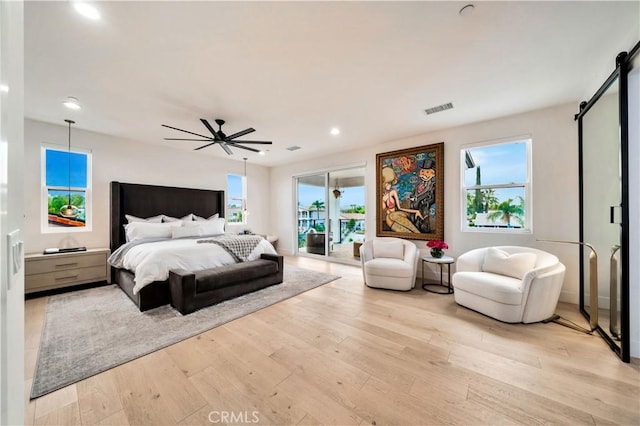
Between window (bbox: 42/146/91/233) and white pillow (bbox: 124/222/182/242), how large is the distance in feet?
2.47

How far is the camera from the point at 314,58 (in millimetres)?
2279

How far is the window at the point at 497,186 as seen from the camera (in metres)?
3.61

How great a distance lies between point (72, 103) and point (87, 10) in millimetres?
2166

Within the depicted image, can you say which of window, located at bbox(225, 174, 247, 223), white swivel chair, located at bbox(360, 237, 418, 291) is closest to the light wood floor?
white swivel chair, located at bbox(360, 237, 418, 291)

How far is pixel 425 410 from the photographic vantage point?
5.05 feet

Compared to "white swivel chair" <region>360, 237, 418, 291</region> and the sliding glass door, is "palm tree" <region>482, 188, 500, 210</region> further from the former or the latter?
the sliding glass door

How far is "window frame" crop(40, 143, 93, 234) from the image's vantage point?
3.85 metres

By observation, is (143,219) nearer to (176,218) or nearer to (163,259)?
(176,218)

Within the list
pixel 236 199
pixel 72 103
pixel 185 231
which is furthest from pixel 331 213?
pixel 72 103

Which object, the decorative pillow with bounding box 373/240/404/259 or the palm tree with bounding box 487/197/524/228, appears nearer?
the palm tree with bounding box 487/197/524/228

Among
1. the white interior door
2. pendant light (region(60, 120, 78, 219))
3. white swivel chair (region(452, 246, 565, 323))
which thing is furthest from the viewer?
pendant light (region(60, 120, 78, 219))

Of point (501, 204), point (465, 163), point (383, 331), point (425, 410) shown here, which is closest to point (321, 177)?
point (465, 163)

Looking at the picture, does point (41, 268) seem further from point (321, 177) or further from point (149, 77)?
point (321, 177)

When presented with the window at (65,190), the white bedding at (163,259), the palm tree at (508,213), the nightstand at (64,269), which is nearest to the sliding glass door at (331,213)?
the palm tree at (508,213)
